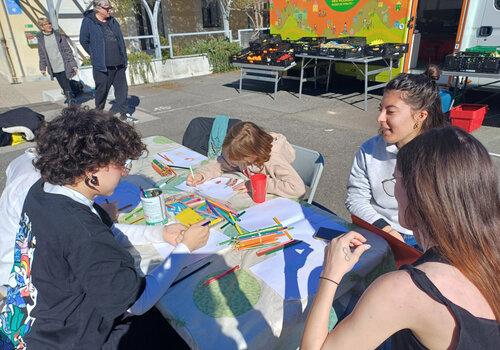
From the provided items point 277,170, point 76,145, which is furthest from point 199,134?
point 76,145

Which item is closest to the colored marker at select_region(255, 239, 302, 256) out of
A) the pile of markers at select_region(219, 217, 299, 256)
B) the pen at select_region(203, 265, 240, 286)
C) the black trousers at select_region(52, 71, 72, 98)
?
the pile of markers at select_region(219, 217, 299, 256)

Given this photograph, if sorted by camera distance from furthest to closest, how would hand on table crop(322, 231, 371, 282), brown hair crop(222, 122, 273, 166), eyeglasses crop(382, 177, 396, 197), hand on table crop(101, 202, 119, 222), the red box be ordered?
1. the red box
2. brown hair crop(222, 122, 273, 166)
3. eyeglasses crop(382, 177, 396, 197)
4. hand on table crop(101, 202, 119, 222)
5. hand on table crop(322, 231, 371, 282)

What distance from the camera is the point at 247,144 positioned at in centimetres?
222

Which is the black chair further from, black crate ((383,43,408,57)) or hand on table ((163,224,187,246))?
black crate ((383,43,408,57))

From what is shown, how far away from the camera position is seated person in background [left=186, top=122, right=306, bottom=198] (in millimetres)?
2127

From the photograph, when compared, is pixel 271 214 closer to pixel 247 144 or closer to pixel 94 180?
pixel 247 144

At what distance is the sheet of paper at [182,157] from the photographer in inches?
105

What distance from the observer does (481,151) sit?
3.26 ft

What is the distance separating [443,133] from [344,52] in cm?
612

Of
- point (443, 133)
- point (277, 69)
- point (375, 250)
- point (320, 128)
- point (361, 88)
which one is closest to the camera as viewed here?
point (443, 133)

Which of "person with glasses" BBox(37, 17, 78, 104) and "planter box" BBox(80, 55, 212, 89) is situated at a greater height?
"person with glasses" BBox(37, 17, 78, 104)

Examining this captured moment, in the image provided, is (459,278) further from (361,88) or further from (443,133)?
(361,88)

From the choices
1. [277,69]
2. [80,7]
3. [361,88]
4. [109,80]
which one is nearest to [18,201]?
[109,80]

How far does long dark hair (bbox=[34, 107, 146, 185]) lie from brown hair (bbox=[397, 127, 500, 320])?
1072 mm
